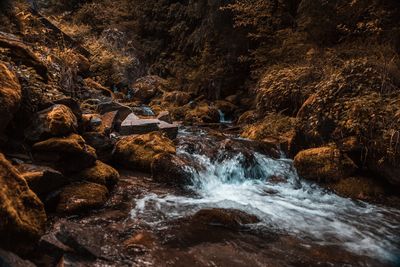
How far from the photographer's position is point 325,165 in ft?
23.1

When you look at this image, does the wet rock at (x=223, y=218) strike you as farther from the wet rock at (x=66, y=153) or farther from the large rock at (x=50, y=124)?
the large rock at (x=50, y=124)

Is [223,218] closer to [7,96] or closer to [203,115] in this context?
[7,96]

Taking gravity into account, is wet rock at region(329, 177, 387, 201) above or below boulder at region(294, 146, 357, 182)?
below

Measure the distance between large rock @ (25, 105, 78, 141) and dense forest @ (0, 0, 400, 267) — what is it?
0.8 inches

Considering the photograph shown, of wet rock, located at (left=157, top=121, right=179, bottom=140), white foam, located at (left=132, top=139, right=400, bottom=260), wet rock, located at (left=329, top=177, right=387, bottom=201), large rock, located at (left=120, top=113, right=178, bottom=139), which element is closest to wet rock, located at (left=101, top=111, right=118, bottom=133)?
large rock, located at (left=120, top=113, right=178, bottom=139)

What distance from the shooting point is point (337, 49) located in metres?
10.4

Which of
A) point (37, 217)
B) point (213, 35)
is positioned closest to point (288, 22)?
point (213, 35)

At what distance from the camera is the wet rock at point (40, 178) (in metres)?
4.41

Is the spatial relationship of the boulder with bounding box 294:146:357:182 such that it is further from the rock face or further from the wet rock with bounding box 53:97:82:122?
the rock face

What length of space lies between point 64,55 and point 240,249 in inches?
300

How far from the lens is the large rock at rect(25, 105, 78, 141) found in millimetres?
5395

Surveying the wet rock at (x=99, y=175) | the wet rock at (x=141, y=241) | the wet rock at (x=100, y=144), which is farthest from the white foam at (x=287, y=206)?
the wet rock at (x=100, y=144)

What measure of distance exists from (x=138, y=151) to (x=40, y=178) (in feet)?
9.52

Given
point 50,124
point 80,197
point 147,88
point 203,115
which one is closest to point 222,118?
point 203,115
